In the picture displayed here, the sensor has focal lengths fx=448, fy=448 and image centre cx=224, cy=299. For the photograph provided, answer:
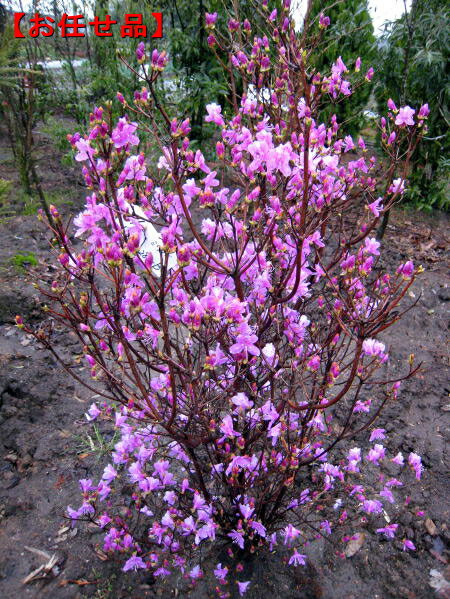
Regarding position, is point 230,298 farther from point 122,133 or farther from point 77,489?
point 77,489

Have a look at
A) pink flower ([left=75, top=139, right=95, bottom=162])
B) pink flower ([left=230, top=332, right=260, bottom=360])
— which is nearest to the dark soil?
pink flower ([left=75, top=139, right=95, bottom=162])

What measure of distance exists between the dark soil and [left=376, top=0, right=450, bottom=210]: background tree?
9.30 feet

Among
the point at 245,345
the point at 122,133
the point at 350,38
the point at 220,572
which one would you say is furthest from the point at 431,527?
the point at 350,38

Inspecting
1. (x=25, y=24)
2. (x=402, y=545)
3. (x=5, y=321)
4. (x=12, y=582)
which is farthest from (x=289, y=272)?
(x=25, y=24)

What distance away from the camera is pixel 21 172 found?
20.2 feet

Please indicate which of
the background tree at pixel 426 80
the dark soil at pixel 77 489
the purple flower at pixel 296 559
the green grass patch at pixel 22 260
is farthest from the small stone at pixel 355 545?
the background tree at pixel 426 80

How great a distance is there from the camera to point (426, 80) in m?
6.00

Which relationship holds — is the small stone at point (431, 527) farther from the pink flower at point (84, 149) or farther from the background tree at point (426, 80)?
the background tree at point (426, 80)

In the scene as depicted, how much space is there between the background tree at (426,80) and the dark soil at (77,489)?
283 cm

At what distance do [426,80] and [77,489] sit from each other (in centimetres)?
635

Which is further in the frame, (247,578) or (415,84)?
(415,84)

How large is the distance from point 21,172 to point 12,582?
17.4 feet

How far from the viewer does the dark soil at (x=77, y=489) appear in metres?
2.23

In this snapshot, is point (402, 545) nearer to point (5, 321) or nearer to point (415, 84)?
point (5, 321)
